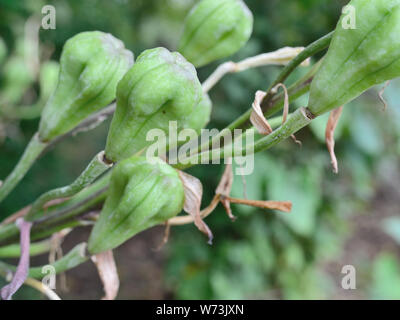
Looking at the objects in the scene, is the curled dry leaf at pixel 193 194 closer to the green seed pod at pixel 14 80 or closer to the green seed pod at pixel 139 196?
the green seed pod at pixel 139 196

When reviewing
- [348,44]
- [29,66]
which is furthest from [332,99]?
[29,66]

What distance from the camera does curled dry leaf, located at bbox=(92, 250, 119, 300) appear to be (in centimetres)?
35

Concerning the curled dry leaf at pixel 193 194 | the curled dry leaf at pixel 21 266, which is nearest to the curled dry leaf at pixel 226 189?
the curled dry leaf at pixel 193 194

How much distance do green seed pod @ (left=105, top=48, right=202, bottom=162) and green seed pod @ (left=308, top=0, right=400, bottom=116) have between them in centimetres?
8

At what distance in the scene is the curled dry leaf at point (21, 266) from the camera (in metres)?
0.29

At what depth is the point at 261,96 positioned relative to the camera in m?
0.30

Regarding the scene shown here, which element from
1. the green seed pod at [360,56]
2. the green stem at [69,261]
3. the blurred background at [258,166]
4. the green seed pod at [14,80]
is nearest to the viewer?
the green seed pod at [360,56]

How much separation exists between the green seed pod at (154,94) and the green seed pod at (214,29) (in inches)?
4.7

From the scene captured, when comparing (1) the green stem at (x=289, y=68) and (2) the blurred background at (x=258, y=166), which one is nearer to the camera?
(1) the green stem at (x=289, y=68)

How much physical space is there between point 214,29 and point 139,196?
0.18 m

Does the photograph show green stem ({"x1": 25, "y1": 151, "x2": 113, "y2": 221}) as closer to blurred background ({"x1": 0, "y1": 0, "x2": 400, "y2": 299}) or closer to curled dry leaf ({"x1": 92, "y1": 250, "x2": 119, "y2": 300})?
curled dry leaf ({"x1": 92, "y1": 250, "x2": 119, "y2": 300})

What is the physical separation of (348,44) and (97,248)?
0.24m

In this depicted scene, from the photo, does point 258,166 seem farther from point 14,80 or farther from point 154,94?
point 154,94
